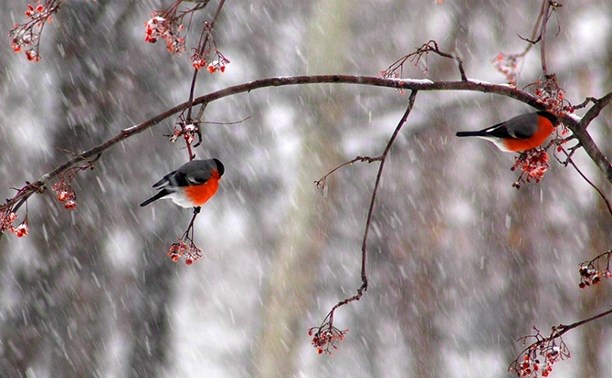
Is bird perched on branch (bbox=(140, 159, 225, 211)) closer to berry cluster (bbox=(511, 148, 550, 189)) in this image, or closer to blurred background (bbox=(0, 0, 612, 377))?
berry cluster (bbox=(511, 148, 550, 189))

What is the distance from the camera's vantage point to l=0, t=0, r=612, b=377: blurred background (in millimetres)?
5449

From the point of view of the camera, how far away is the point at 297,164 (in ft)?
20.3

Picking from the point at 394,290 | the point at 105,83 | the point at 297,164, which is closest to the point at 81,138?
the point at 105,83

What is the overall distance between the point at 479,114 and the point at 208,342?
9.10 ft

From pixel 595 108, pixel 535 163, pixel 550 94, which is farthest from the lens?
pixel 535 163

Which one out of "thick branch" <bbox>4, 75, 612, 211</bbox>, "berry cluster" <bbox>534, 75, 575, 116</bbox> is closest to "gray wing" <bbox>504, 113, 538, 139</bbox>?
"thick branch" <bbox>4, 75, 612, 211</bbox>

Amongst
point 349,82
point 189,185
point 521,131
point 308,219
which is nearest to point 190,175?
point 189,185

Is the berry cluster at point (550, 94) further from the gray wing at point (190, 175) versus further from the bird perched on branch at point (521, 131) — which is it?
the gray wing at point (190, 175)

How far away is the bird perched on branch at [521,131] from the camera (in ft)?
6.80

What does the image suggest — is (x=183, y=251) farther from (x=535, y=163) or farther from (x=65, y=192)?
(x=535, y=163)

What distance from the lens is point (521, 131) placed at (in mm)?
2092

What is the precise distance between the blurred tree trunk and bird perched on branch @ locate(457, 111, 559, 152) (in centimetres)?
378

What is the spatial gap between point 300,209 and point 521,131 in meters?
4.17

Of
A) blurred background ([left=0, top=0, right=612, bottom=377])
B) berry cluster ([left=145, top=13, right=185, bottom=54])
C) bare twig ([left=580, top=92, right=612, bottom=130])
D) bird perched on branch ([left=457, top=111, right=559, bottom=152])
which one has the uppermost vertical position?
blurred background ([left=0, top=0, right=612, bottom=377])
